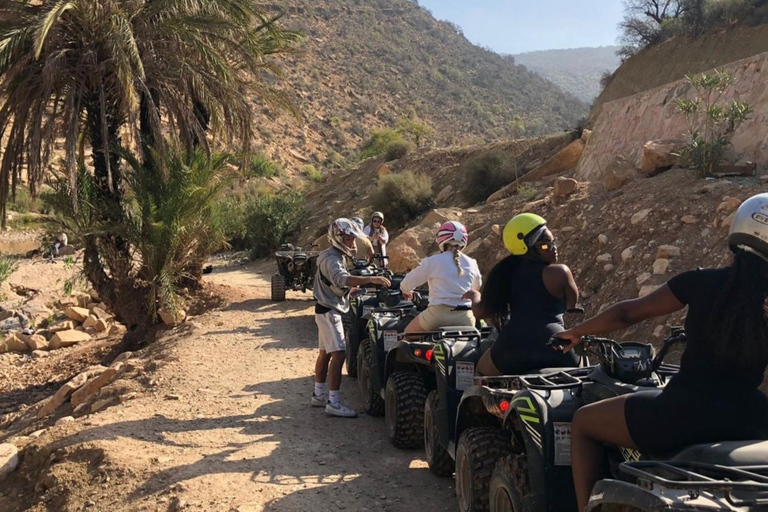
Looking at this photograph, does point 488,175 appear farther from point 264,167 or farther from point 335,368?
point 264,167

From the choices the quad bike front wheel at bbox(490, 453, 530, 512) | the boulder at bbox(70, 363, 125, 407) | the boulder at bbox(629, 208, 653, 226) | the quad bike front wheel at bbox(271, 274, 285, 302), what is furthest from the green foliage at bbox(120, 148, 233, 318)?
the quad bike front wheel at bbox(490, 453, 530, 512)

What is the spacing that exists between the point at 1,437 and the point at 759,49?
2494 centimetres

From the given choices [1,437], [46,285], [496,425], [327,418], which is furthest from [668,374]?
[46,285]

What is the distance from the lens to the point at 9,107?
37.7 ft

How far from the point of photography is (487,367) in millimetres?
4445

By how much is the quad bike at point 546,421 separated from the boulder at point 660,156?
9048mm

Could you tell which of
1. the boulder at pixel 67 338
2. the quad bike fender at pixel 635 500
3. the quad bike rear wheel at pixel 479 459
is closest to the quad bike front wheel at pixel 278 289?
the boulder at pixel 67 338

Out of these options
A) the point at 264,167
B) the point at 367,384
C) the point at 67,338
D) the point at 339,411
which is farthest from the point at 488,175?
the point at 264,167

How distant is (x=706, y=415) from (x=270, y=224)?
80.8 ft

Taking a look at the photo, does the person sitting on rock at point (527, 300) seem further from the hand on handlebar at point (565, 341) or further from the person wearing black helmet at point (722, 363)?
the person wearing black helmet at point (722, 363)

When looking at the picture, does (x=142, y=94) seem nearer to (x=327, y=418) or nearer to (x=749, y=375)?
(x=327, y=418)

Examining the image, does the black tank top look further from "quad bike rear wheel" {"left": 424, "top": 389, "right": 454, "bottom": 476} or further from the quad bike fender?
the quad bike fender

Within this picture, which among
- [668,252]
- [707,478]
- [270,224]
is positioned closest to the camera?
[707,478]

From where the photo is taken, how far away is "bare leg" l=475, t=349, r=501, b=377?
4.39 metres
